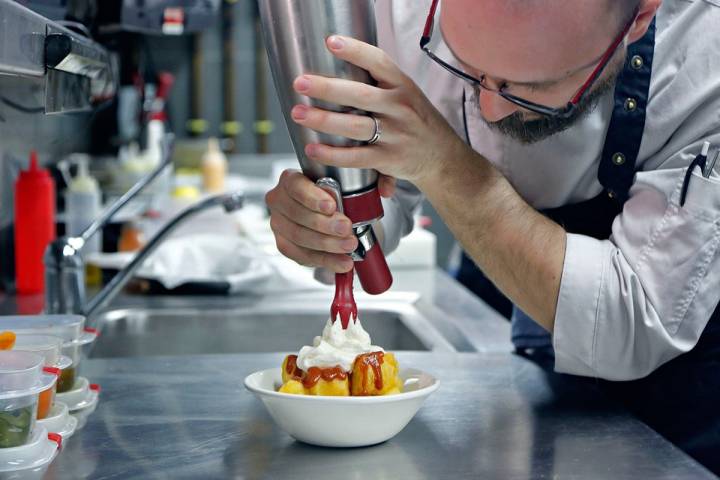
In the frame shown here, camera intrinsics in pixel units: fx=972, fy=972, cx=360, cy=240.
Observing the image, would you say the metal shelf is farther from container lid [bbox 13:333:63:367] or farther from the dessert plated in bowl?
the dessert plated in bowl

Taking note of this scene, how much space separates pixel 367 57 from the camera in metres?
1.11

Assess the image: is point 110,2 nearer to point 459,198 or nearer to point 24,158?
point 24,158

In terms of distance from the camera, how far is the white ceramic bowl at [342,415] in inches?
43.9

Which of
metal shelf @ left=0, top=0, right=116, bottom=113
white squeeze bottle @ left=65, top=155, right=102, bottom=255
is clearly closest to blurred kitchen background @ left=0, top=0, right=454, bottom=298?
metal shelf @ left=0, top=0, right=116, bottom=113

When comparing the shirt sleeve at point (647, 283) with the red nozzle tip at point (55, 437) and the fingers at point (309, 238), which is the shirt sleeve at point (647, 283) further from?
the red nozzle tip at point (55, 437)

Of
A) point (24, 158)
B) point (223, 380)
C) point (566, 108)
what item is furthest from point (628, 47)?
point (24, 158)

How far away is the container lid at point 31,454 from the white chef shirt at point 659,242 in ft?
2.23

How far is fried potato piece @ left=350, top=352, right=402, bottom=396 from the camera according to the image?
3.79ft

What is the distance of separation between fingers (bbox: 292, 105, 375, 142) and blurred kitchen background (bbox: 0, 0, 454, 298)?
10.8 inches

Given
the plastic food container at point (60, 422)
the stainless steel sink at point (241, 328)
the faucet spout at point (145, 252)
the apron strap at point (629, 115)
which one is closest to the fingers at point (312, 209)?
the plastic food container at point (60, 422)

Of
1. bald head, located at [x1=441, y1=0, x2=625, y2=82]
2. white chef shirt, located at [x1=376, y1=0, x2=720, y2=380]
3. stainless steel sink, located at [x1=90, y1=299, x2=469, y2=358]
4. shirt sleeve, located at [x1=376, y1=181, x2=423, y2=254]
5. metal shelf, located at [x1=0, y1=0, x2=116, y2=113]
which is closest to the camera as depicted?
metal shelf, located at [x1=0, y1=0, x2=116, y2=113]

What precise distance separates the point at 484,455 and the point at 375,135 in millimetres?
401

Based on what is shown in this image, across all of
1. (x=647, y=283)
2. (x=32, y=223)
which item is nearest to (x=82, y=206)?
(x=32, y=223)

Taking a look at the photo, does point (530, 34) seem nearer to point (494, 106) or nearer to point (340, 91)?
point (494, 106)
